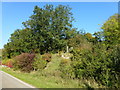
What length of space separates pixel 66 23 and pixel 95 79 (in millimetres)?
20049

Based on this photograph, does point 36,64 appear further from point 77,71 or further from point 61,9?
point 61,9

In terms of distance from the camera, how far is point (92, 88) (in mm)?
8617

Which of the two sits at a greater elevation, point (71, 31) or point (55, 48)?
point (71, 31)

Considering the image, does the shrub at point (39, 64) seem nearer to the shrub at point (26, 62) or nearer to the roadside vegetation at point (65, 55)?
the roadside vegetation at point (65, 55)

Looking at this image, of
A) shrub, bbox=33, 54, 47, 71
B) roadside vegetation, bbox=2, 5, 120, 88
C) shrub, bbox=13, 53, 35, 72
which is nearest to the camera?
roadside vegetation, bbox=2, 5, 120, 88

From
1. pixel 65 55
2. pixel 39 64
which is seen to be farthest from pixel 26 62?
pixel 65 55

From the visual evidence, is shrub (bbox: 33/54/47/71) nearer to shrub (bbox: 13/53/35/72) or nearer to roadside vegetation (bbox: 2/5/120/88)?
roadside vegetation (bbox: 2/5/120/88)

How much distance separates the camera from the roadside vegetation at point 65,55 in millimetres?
9500

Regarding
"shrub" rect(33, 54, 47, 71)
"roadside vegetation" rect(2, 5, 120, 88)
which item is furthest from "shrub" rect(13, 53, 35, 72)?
"shrub" rect(33, 54, 47, 71)

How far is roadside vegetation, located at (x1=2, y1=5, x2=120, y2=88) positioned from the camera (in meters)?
9.50

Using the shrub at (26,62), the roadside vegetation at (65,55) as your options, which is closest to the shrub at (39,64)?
the roadside vegetation at (65,55)

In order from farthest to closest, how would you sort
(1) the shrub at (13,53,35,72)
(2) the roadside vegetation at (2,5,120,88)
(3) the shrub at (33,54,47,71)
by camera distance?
(1) the shrub at (13,53,35,72) < (3) the shrub at (33,54,47,71) < (2) the roadside vegetation at (2,5,120,88)

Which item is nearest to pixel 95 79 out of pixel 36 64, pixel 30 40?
pixel 36 64

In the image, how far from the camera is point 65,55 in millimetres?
22094
